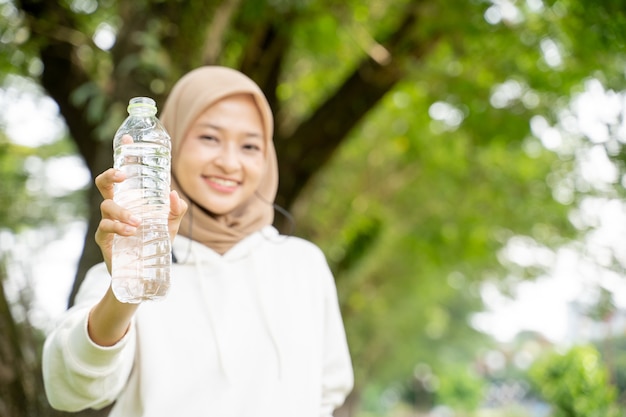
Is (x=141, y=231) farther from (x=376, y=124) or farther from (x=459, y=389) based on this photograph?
(x=459, y=389)

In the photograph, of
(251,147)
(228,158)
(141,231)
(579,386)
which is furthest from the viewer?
(579,386)

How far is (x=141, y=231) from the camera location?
2.00 metres

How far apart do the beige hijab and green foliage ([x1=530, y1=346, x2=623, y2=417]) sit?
5756 mm

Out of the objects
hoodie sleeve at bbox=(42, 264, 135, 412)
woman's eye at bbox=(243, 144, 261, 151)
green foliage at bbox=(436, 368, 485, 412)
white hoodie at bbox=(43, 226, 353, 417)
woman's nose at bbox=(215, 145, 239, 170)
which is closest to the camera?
hoodie sleeve at bbox=(42, 264, 135, 412)

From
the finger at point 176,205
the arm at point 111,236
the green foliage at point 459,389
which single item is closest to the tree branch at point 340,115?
the arm at point 111,236

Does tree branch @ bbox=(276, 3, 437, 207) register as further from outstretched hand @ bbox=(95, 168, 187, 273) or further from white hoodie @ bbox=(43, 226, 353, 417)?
outstretched hand @ bbox=(95, 168, 187, 273)

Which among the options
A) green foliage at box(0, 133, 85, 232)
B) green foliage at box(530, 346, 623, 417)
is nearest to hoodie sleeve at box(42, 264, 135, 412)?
green foliage at box(0, 133, 85, 232)

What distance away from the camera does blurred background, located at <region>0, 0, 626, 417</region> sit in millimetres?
4664

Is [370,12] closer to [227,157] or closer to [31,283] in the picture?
[31,283]

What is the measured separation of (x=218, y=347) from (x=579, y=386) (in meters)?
6.34

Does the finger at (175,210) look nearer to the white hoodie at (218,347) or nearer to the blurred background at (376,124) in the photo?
the white hoodie at (218,347)

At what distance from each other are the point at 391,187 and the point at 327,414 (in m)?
10.4

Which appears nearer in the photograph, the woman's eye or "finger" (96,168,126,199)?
"finger" (96,168,126,199)

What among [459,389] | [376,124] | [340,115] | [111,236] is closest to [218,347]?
[111,236]
